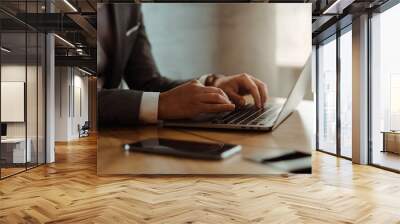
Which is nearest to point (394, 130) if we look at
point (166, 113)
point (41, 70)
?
point (166, 113)

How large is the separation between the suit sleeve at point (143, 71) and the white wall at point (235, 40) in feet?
0.33

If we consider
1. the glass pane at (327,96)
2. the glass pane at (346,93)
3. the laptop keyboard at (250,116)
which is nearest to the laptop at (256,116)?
the laptop keyboard at (250,116)

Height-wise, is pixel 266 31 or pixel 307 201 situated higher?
pixel 266 31

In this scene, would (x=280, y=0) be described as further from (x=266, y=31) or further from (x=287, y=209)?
(x=287, y=209)

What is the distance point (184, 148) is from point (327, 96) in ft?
16.9

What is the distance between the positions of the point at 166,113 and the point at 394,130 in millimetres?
4069

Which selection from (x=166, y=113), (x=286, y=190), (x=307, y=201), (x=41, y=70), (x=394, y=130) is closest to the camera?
(x=307, y=201)

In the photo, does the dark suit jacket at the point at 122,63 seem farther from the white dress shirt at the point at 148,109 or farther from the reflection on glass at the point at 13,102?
the reflection on glass at the point at 13,102

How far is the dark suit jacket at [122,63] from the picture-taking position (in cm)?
609

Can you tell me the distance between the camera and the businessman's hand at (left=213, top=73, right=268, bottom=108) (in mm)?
6098

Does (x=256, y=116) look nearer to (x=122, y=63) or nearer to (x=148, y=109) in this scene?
(x=148, y=109)

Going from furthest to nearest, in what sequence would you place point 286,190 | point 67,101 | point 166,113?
point 67,101
point 166,113
point 286,190

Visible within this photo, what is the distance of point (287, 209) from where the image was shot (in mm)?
4047

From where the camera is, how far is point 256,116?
19.7 feet
